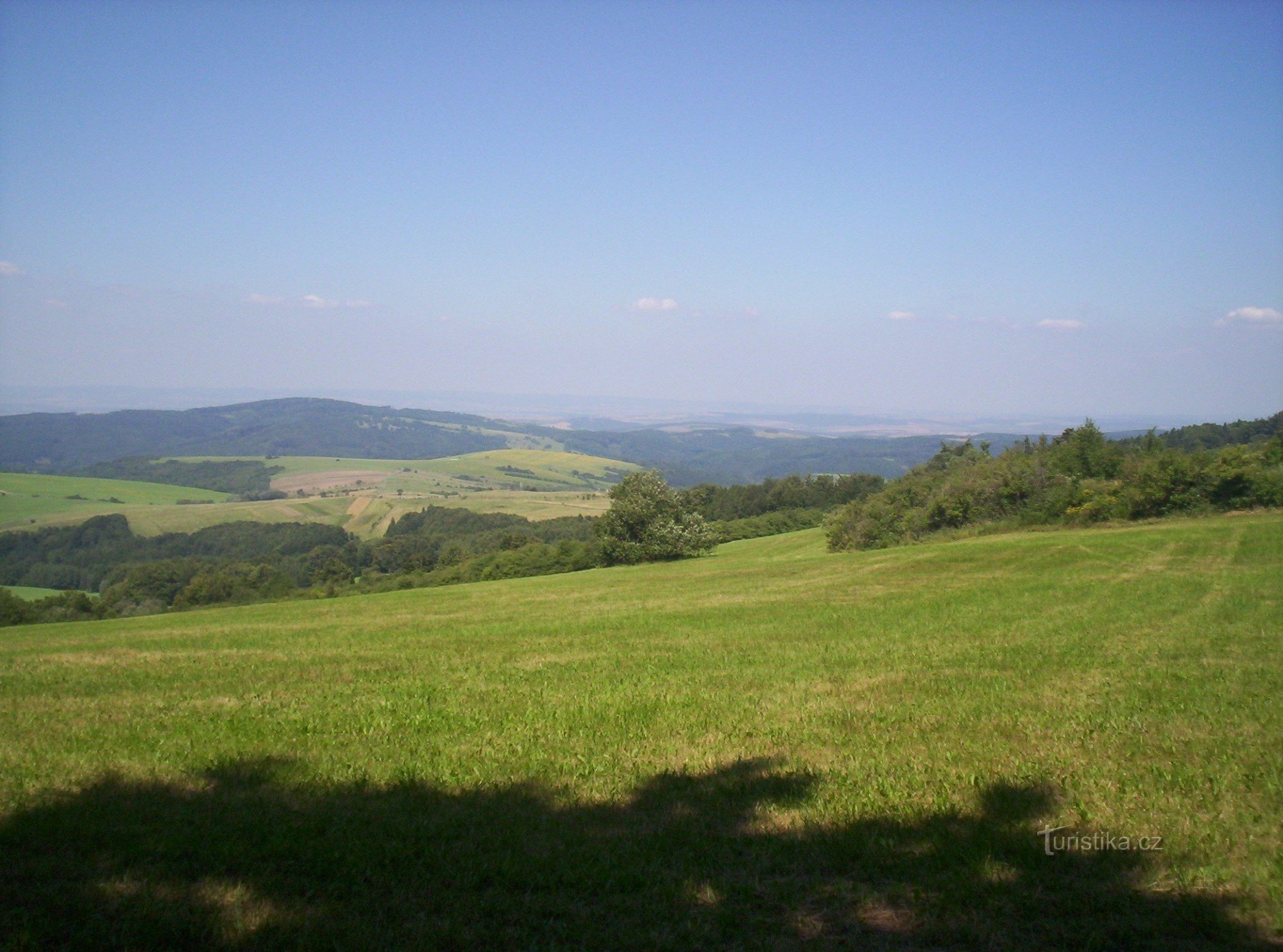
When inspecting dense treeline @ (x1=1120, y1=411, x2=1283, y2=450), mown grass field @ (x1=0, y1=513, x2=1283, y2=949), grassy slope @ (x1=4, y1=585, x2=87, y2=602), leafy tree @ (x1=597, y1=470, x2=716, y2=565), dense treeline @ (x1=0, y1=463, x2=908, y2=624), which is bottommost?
grassy slope @ (x1=4, y1=585, x2=87, y2=602)

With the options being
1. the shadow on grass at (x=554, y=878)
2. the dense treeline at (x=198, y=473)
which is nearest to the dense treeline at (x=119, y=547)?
the dense treeline at (x=198, y=473)

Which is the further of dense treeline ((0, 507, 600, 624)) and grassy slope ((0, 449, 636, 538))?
grassy slope ((0, 449, 636, 538))

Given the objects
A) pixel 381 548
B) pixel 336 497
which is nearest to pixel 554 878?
pixel 381 548

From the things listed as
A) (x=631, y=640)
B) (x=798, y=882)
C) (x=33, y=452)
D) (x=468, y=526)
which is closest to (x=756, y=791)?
(x=798, y=882)

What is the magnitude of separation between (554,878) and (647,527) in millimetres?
55083

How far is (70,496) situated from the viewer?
112 m

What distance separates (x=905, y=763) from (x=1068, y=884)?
2.05 metres

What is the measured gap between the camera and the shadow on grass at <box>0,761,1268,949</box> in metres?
4.12

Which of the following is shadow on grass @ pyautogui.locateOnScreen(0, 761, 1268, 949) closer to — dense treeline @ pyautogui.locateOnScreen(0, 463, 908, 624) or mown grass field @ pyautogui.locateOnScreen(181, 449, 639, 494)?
dense treeline @ pyautogui.locateOnScreen(0, 463, 908, 624)

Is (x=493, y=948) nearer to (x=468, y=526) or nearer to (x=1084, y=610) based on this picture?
(x=1084, y=610)

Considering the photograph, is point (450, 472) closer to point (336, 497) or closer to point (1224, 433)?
point (336, 497)

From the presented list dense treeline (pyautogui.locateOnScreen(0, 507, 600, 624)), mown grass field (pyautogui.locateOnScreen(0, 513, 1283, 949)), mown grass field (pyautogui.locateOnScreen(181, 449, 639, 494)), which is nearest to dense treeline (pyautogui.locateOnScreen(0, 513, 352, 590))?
dense treeline (pyautogui.locateOnScreen(0, 507, 600, 624))

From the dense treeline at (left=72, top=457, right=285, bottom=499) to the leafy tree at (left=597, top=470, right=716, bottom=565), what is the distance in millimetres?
95658

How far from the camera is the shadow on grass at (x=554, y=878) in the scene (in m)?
4.12
